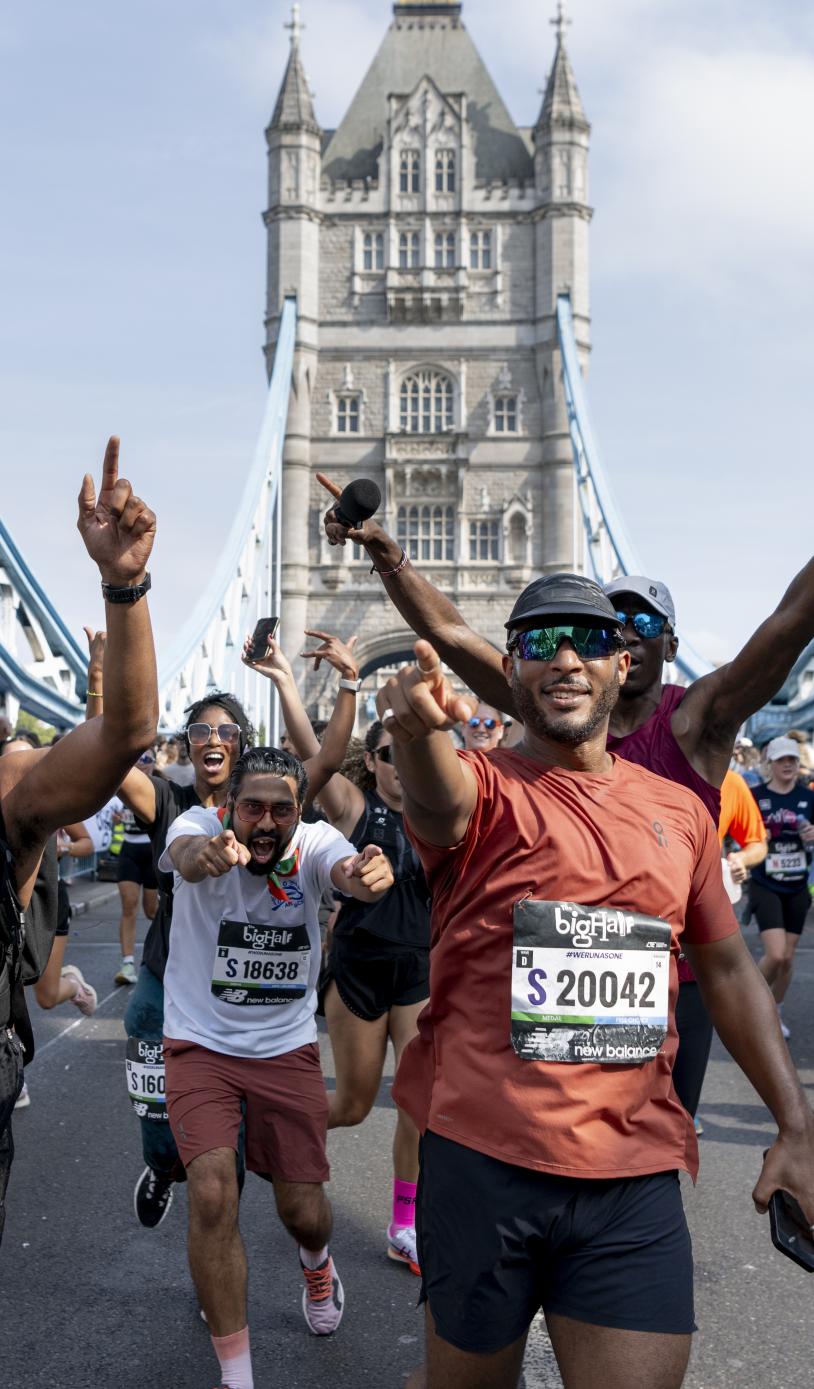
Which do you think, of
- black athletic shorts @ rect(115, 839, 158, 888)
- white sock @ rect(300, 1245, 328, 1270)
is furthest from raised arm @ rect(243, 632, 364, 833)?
black athletic shorts @ rect(115, 839, 158, 888)

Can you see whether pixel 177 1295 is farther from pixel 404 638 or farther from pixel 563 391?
pixel 563 391

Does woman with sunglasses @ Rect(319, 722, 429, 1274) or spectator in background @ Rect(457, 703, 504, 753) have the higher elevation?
spectator in background @ Rect(457, 703, 504, 753)

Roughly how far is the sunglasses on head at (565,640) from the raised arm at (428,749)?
0.79ft

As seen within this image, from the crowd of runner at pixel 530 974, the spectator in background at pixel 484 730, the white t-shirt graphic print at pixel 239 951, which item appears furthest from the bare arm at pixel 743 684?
the spectator in background at pixel 484 730

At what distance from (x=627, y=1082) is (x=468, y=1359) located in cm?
49

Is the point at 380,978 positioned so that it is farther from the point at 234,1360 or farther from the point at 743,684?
the point at 743,684

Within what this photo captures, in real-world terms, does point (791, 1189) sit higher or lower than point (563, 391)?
lower

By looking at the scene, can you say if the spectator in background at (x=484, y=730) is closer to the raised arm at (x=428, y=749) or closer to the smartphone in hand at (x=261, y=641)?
the smartphone in hand at (x=261, y=641)

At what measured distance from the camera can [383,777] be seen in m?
5.00

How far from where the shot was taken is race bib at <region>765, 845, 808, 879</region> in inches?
304

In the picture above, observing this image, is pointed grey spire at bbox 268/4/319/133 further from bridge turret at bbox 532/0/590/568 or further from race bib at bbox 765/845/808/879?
race bib at bbox 765/845/808/879

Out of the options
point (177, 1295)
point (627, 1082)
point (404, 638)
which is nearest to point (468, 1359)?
point (627, 1082)

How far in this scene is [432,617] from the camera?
3.36 meters

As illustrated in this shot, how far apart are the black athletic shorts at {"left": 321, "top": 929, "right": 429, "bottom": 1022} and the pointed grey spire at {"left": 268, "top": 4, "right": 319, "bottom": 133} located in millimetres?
49291
